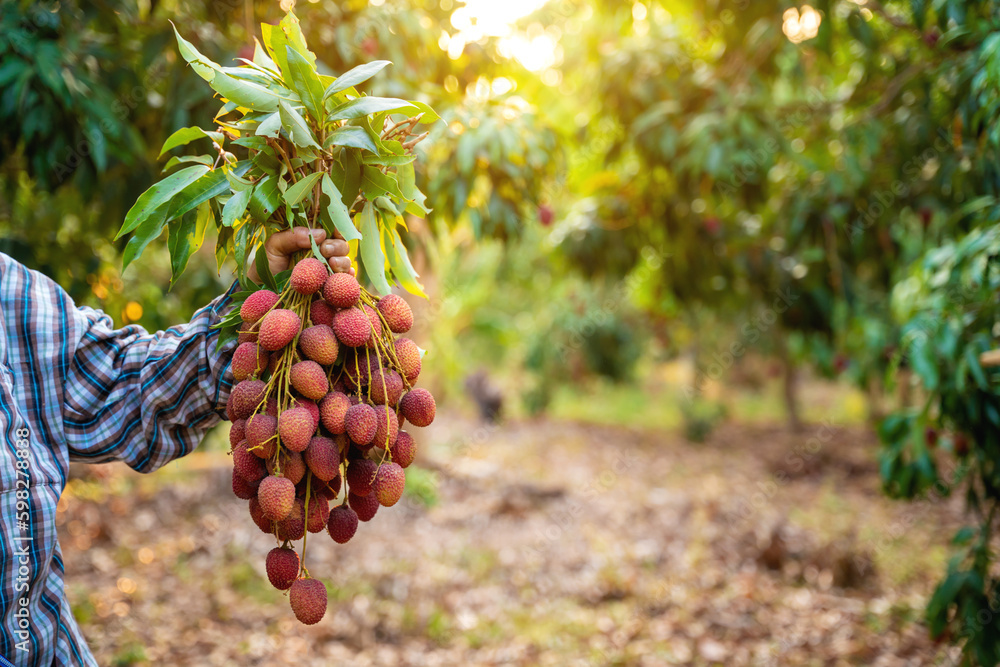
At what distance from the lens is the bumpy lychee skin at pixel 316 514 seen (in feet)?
2.97

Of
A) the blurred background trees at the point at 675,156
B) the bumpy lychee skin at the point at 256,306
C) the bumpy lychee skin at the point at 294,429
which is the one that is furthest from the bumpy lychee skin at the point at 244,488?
the blurred background trees at the point at 675,156

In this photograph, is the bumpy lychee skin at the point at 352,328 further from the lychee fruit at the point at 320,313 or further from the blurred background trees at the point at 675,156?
the blurred background trees at the point at 675,156

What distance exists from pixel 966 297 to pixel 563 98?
3.63 meters

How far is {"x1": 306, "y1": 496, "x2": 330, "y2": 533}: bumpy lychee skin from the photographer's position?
906mm

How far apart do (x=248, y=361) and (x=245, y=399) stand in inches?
2.2

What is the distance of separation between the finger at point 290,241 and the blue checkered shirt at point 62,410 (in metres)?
0.19

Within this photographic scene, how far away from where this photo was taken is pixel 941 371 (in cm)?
208

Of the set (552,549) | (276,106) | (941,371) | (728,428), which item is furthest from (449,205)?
(728,428)

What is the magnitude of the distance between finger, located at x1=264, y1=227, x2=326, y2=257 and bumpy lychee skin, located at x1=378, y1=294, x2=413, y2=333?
5.2 inches

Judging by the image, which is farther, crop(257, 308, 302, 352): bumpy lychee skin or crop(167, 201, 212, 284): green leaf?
crop(167, 201, 212, 284): green leaf

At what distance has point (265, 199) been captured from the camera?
3.07ft

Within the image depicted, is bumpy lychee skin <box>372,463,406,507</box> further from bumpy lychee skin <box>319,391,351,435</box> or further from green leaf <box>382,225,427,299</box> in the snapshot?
green leaf <box>382,225,427,299</box>

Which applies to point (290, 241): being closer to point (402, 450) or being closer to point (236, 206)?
point (236, 206)

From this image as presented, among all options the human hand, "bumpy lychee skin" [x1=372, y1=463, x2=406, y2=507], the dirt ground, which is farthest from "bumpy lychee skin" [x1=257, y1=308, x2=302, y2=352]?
the dirt ground
